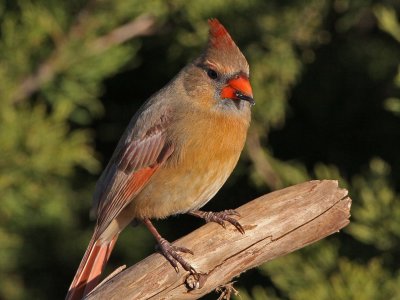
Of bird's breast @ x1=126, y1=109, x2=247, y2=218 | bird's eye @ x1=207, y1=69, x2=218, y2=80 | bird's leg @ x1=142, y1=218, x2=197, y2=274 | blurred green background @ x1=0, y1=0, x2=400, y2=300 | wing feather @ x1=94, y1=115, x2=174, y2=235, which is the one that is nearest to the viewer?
bird's leg @ x1=142, y1=218, x2=197, y2=274

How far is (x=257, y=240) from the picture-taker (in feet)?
17.2

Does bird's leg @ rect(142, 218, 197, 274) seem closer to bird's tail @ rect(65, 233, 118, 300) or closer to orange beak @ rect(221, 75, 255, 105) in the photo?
bird's tail @ rect(65, 233, 118, 300)

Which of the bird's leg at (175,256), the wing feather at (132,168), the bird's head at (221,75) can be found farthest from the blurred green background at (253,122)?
the bird's leg at (175,256)

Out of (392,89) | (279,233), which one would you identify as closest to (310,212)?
(279,233)

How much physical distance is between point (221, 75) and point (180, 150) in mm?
459

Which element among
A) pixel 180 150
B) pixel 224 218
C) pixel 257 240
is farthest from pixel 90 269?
pixel 257 240

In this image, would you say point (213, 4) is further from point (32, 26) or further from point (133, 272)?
point (133, 272)

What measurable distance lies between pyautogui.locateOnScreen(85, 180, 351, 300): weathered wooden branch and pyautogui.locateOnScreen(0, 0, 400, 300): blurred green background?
2.32 ft

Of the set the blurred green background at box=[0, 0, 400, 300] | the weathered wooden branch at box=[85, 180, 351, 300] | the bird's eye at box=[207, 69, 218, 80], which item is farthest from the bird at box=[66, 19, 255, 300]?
the blurred green background at box=[0, 0, 400, 300]

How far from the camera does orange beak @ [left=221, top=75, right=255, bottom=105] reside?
5.72 metres

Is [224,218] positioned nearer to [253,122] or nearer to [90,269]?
[90,269]

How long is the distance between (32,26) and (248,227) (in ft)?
6.21

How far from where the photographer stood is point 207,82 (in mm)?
5926

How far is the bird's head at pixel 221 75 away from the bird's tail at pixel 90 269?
2.92ft
